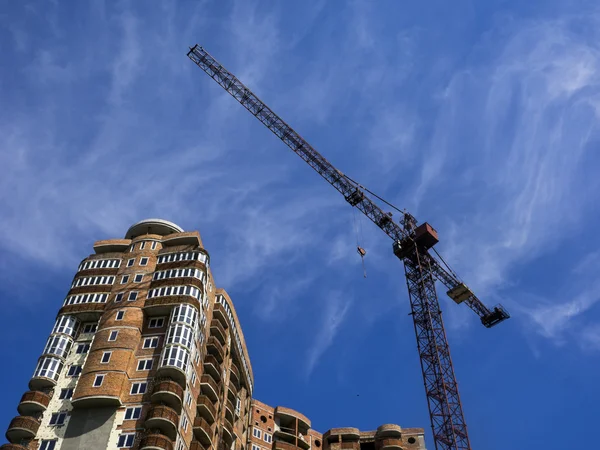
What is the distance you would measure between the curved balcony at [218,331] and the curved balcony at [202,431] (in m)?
13.8

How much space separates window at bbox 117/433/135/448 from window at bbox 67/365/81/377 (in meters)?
11.8

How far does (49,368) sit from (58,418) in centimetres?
695

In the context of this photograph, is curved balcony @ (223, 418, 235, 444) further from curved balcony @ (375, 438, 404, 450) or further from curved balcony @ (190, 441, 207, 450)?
curved balcony @ (375, 438, 404, 450)

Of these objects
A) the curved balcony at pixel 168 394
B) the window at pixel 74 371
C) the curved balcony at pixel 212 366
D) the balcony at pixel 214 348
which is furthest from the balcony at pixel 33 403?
the balcony at pixel 214 348

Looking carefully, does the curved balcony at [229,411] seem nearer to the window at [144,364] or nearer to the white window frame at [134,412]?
the window at [144,364]

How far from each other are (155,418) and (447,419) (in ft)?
138

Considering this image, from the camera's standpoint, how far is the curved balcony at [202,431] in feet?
251

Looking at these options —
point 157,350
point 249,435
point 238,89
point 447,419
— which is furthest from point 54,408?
point 238,89

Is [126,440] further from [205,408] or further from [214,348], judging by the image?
[214,348]

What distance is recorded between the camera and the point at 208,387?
81125 millimetres

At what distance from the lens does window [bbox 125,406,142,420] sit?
70.8 metres

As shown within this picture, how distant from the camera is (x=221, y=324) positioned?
92.4 metres

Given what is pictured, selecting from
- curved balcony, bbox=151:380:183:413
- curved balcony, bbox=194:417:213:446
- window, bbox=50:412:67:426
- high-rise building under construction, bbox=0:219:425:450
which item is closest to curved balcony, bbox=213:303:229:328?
high-rise building under construction, bbox=0:219:425:450

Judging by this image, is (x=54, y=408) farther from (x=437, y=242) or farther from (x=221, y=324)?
(x=437, y=242)
